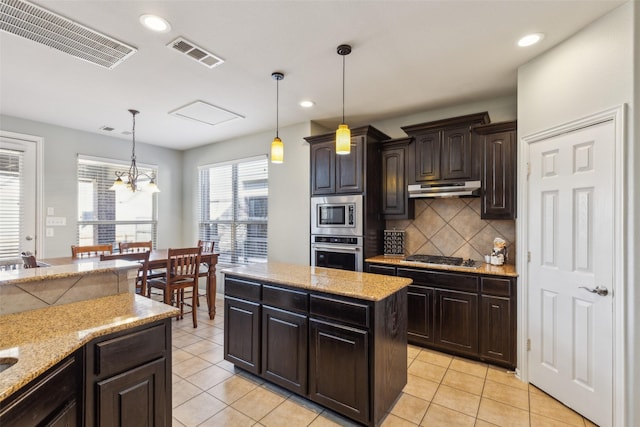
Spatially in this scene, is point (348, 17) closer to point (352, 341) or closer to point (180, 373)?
point (352, 341)

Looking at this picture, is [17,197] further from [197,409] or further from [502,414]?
[502,414]

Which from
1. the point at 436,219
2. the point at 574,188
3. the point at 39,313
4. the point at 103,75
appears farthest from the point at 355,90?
the point at 39,313

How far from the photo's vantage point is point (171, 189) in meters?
5.82

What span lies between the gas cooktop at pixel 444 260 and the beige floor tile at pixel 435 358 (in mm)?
922

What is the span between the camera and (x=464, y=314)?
294cm

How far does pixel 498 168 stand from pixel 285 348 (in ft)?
8.46

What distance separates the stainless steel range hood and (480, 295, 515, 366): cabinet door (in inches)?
41.9

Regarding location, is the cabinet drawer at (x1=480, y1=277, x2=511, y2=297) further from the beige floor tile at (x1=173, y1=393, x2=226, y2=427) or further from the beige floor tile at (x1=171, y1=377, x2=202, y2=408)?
the beige floor tile at (x1=171, y1=377, x2=202, y2=408)

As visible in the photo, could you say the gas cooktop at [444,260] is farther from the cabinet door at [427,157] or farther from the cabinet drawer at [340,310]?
the cabinet drawer at [340,310]

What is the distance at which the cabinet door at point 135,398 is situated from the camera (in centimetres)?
133

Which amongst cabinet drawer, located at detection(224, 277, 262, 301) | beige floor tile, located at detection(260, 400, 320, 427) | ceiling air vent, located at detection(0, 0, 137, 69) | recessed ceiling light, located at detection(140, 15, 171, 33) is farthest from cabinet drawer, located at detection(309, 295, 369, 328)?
ceiling air vent, located at detection(0, 0, 137, 69)

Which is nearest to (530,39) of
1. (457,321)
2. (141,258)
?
(457,321)

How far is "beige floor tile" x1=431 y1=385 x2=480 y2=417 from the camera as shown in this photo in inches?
87.2

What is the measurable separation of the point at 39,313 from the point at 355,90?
3.03m
